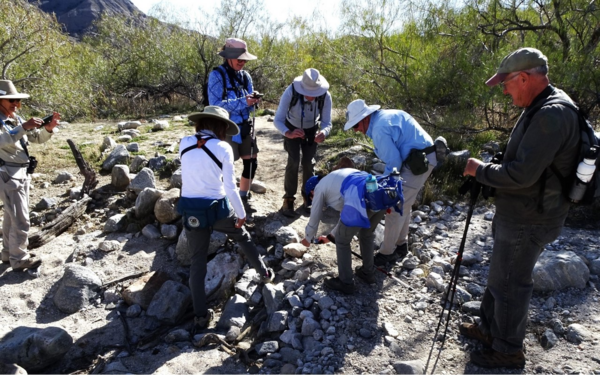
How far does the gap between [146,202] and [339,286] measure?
3107mm

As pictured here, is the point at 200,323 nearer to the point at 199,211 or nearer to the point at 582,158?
the point at 199,211

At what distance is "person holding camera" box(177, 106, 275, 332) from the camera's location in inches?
142

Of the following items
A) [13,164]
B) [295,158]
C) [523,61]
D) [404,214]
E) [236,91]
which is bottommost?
[404,214]

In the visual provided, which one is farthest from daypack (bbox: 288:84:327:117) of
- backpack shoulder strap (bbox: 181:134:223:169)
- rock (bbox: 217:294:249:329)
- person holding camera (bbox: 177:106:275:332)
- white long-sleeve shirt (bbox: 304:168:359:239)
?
rock (bbox: 217:294:249:329)

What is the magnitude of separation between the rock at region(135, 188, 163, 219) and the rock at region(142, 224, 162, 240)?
0.77 feet

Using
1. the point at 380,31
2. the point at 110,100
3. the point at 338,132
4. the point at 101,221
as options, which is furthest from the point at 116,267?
the point at 110,100

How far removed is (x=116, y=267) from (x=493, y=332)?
423cm

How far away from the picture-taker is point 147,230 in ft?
18.5

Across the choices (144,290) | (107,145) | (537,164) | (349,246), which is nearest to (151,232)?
(144,290)

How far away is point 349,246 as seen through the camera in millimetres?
3902

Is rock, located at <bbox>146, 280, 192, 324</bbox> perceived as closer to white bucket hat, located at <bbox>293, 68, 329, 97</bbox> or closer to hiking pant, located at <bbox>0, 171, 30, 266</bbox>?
hiking pant, located at <bbox>0, 171, 30, 266</bbox>

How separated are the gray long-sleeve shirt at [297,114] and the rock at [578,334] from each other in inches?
125

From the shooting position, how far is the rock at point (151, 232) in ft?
18.4

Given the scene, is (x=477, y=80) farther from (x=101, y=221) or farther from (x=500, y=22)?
(x=101, y=221)
